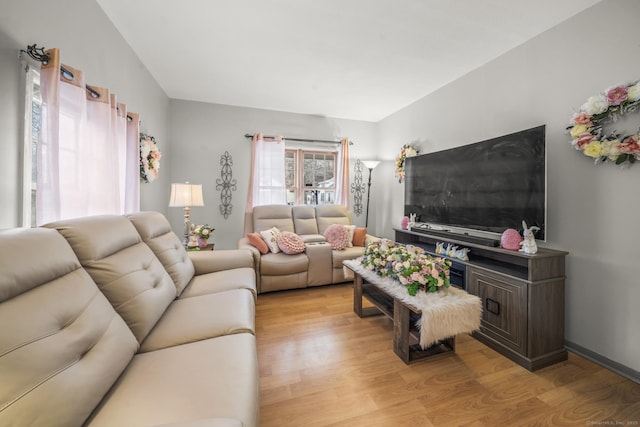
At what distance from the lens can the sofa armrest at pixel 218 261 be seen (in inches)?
87.0

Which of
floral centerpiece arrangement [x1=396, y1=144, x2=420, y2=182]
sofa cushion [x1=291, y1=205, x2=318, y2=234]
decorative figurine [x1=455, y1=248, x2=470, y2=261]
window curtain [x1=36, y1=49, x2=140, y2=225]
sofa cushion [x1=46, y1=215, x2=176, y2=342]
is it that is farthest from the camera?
sofa cushion [x1=291, y1=205, x2=318, y2=234]

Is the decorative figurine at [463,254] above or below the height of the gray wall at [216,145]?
below

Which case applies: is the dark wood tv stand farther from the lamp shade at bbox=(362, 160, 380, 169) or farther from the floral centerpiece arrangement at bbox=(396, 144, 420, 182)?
the lamp shade at bbox=(362, 160, 380, 169)

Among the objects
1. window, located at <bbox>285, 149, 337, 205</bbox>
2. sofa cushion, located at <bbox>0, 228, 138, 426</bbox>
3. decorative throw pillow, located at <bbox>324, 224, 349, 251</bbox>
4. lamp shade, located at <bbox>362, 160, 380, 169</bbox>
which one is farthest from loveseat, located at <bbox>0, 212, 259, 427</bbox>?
lamp shade, located at <bbox>362, 160, 380, 169</bbox>

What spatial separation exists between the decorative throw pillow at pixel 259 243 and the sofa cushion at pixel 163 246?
3.37 feet

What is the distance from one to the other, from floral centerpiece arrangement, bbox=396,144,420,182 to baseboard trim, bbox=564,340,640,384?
241cm

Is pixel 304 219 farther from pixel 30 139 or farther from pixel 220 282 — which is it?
pixel 30 139

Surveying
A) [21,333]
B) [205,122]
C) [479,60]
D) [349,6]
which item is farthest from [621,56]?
[205,122]

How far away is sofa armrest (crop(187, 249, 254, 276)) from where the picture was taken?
2209 mm

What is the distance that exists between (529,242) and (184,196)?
3.16 metres

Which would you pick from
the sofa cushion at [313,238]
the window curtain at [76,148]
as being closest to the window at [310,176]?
the sofa cushion at [313,238]

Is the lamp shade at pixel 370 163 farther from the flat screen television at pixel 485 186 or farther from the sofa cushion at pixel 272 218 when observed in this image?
the sofa cushion at pixel 272 218

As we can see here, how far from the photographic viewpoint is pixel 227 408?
2.58ft

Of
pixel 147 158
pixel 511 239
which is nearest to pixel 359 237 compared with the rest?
pixel 511 239
